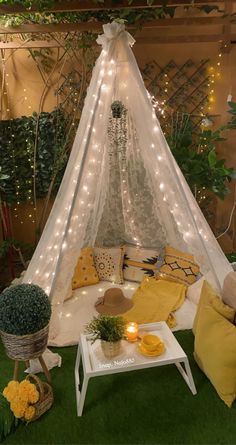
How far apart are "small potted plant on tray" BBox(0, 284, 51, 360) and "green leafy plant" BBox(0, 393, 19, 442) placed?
31cm

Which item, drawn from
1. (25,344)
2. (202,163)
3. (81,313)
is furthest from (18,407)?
(202,163)

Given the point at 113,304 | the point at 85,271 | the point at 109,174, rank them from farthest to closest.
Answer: the point at 85,271 → the point at 109,174 → the point at 113,304

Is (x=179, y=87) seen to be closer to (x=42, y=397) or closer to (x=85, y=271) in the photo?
(x=85, y=271)

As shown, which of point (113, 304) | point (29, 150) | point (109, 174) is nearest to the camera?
point (113, 304)

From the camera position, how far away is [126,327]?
82.4 inches

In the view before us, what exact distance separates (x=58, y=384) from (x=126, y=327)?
560 millimetres

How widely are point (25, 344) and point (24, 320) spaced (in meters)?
0.15

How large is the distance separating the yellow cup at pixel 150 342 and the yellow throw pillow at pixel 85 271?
1088mm

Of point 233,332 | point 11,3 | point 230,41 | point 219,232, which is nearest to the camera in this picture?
point 233,332

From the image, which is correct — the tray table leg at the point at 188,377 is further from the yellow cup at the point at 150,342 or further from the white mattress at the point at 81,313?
the white mattress at the point at 81,313

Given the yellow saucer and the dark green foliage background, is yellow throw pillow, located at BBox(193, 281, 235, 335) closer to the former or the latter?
the yellow saucer

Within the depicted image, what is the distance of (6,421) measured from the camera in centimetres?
187

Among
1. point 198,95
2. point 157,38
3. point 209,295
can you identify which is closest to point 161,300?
point 209,295

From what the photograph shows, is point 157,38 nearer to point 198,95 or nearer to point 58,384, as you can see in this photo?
point 198,95
